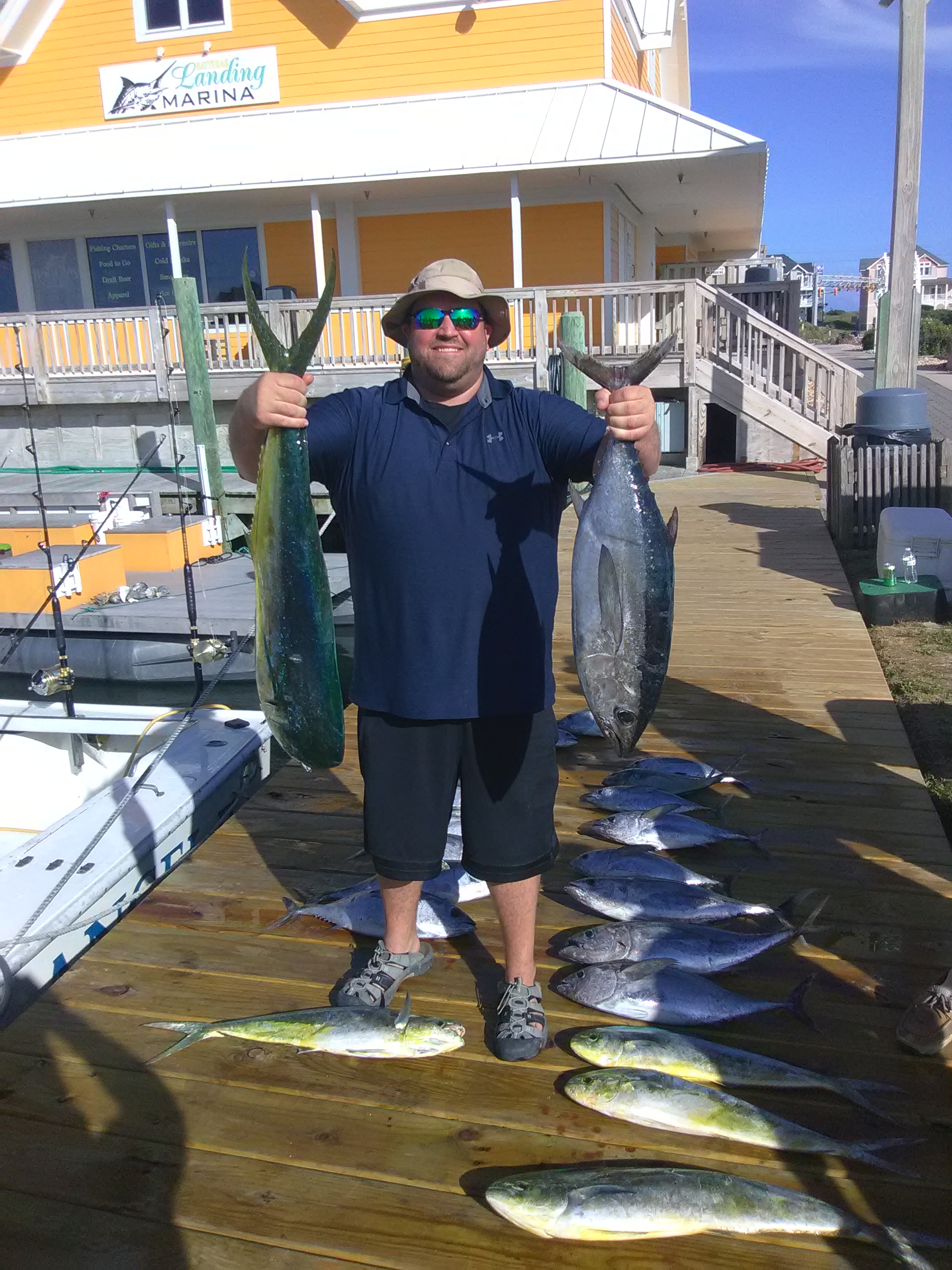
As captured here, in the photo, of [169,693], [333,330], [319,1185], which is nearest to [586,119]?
[333,330]

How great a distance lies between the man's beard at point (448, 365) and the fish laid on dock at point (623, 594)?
272 mm

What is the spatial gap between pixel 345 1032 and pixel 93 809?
2122mm

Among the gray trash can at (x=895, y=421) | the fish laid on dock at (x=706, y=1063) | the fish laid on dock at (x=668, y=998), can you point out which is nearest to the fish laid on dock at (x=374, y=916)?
the fish laid on dock at (x=668, y=998)

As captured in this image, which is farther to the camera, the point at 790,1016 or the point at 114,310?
the point at 114,310

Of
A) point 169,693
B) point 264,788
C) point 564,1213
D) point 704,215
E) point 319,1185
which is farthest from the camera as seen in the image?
point 704,215

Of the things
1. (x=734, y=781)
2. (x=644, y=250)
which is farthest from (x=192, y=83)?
(x=734, y=781)

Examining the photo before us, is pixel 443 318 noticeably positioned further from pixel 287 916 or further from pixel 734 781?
pixel 734 781

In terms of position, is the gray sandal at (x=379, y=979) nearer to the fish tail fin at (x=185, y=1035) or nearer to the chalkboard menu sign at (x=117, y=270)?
the fish tail fin at (x=185, y=1035)

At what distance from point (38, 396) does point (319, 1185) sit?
47.0ft

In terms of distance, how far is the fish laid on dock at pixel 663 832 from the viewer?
3.41m

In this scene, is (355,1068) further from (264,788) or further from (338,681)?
(264,788)

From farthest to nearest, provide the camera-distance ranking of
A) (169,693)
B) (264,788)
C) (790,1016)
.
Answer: (169,693) < (264,788) < (790,1016)

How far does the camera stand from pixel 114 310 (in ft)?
44.5

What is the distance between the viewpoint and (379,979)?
8.46 ft
